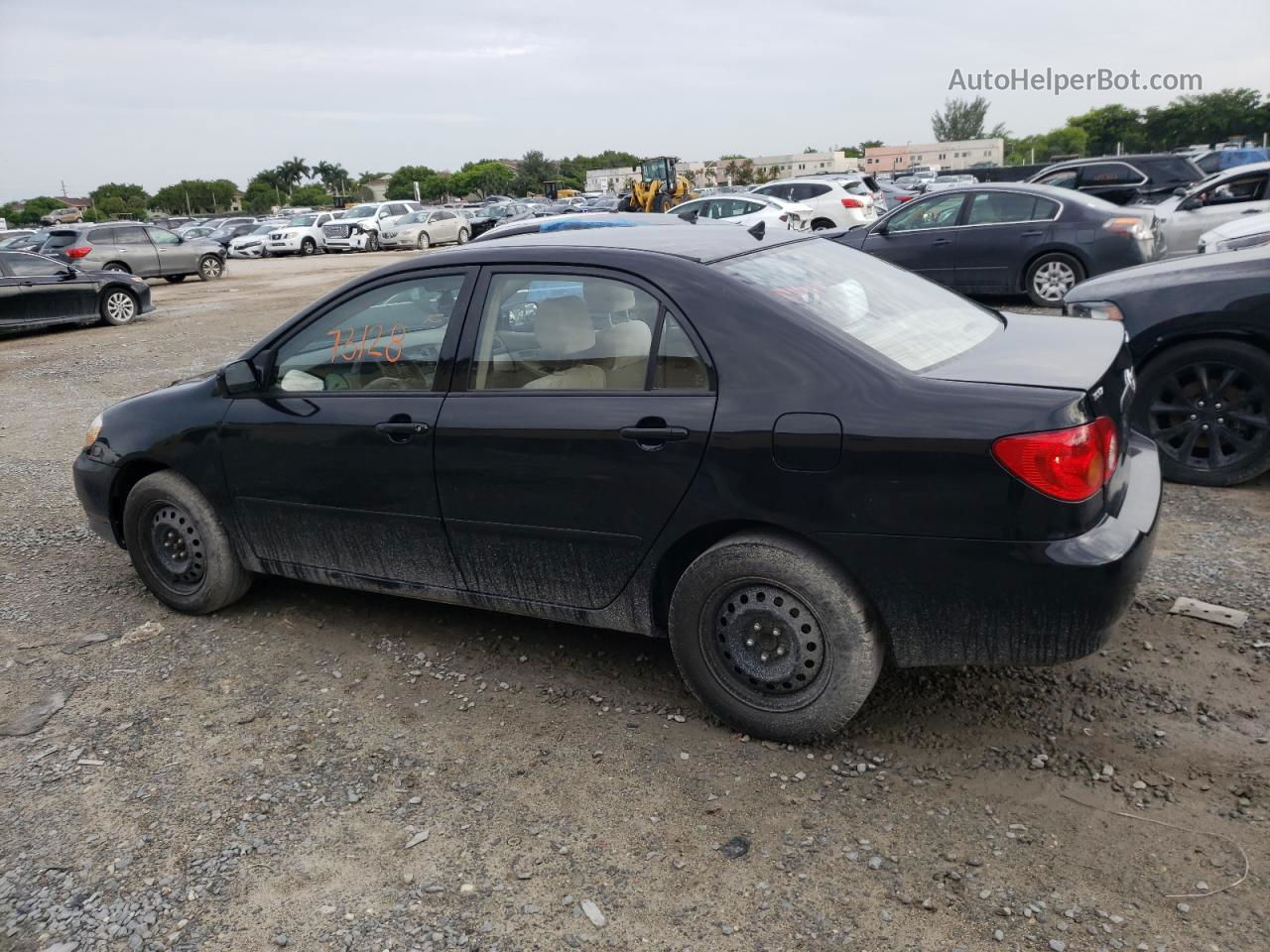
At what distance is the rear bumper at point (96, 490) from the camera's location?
15.2ft

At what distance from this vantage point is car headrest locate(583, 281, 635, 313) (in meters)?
3.38

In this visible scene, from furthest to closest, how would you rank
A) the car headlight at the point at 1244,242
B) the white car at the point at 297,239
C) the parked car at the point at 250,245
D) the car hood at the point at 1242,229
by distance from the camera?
1. the parked car at the point at 250,245
2. the white car at the point at 297,239
3. the car hood at the point at 1242,229
4. the car headlight at the point at 1244,242

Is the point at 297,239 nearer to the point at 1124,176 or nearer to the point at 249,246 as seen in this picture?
the point at 249,246

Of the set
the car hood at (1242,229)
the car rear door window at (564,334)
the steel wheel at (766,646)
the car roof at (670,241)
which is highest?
the car roof at (670,241)

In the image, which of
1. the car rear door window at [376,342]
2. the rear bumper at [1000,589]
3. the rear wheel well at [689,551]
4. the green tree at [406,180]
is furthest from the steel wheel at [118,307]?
the green tree at [406,180]

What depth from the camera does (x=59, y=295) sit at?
15.8 metres

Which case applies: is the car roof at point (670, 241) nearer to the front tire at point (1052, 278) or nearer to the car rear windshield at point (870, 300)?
the car rear windshield at point (870, 300)

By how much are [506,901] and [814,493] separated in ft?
4.72

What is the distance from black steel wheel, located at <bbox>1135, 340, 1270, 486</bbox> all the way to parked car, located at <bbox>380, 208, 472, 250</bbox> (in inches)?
1213

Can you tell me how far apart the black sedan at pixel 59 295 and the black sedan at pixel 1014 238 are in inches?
478

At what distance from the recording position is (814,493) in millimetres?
2979

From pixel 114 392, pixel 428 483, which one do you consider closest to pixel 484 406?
pixel 428 483

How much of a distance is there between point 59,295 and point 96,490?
13251 millimetres

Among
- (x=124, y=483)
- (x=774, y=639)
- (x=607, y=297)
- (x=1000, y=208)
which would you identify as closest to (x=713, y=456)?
(x=774, y=639)
